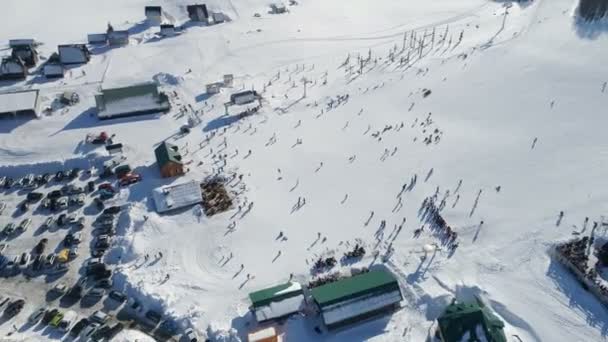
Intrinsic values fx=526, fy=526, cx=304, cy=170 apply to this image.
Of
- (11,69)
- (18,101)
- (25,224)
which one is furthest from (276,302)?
(11,69)

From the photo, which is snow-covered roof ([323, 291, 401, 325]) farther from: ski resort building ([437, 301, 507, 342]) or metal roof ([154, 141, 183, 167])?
metal roof ([154, 141, 183, 167])

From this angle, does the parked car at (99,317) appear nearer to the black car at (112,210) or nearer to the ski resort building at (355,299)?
the black car at (112,210)

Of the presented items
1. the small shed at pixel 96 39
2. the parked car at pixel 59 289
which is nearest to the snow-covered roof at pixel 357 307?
the parked car at pixel 59 289

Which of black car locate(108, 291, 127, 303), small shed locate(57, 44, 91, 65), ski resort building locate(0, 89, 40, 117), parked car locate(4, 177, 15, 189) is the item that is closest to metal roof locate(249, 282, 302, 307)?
black car locate(108, 291, 127, 303)

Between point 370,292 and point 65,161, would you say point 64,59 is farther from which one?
point 370,292

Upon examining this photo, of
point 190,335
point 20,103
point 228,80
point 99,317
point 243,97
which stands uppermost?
point 228,80

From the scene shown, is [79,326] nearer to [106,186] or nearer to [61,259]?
[61,259]
